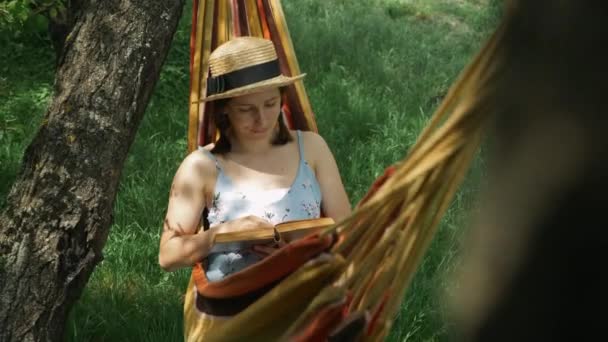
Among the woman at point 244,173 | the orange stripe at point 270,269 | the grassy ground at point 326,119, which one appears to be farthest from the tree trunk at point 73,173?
the grassy ground at point 326,119

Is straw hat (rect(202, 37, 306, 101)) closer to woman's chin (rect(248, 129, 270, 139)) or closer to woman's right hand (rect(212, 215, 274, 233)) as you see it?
woman's chin (rect(248, 129, 270, 139))

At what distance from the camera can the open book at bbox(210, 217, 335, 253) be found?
6.98ft

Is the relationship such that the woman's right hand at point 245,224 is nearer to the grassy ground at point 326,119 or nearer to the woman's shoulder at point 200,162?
the woman's shoulder at point 200,162

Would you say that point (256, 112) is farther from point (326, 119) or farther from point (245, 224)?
point (326, 119)

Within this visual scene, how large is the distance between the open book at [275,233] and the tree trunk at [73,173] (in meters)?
0.44

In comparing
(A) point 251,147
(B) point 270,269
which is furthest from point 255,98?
(B) point 270,269

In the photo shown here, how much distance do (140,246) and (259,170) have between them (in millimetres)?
1366

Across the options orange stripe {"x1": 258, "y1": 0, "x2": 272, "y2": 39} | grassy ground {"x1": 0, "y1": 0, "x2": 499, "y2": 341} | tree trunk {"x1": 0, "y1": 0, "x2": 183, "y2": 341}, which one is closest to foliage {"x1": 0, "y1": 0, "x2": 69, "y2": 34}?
grassy ground {"x1": 0, "y1": 0, "x2": 499, "y2": 341}

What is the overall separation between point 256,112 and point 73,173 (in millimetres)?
493

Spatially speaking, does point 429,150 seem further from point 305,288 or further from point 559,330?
point 559,330

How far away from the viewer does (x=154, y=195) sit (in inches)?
159

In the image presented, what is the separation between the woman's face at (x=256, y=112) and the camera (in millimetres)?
2336

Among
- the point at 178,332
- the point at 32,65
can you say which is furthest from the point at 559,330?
the point at 32,65

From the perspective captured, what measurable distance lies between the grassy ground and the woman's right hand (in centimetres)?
45
